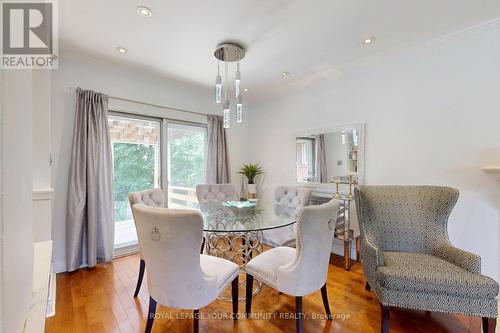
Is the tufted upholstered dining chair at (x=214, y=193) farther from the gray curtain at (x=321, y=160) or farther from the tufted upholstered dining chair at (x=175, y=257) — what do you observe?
the tufted upholstered dining chair at (x=175, y=257)

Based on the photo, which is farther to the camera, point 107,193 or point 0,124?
point 107,193

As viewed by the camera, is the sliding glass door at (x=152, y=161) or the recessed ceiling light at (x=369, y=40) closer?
the recessed ceiling light at (x=369, y=40)

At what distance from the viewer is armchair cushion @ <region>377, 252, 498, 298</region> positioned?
1465mm

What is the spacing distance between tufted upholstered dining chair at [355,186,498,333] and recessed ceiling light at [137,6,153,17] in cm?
241

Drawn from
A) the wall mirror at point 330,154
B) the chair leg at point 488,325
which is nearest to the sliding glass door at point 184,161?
the wall mirror at point 330,154

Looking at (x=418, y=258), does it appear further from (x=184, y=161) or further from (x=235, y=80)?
(x=184, y=161)

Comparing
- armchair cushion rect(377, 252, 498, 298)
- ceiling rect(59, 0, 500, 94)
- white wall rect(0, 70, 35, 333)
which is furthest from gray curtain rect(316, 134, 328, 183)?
white wall rect(0, 70, 35, 333)

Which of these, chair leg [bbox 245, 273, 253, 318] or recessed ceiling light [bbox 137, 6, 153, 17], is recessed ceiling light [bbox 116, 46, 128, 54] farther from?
chair leg [bbox 245, 273, 253, 318]

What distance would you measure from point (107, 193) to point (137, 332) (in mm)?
1735

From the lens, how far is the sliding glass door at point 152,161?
3145 millimetres

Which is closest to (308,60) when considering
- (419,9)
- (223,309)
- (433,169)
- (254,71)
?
(254,71)

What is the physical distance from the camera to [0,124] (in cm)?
44

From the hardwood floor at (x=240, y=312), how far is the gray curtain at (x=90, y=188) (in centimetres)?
37

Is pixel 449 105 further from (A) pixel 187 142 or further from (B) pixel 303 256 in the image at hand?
(A) pixel 187 142
